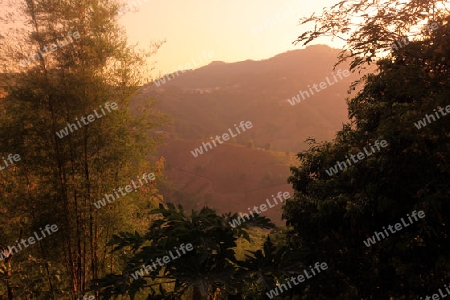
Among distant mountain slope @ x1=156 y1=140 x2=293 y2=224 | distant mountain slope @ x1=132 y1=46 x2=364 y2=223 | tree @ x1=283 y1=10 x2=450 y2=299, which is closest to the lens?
tree @ x1=283 y1=10 x2=450 y2=299

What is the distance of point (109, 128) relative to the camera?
223 inches

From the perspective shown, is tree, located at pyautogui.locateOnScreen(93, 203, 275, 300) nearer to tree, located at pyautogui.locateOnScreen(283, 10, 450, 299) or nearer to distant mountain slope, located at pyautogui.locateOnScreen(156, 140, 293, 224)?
tree, located at pyautogui.locateOnScreen(283, 10, 450, 299)

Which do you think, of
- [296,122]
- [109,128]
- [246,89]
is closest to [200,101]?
[246,89]

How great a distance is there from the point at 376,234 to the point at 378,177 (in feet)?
2.46

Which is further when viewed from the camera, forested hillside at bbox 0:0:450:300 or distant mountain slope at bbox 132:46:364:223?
distant mountain slope at bbox 132:46:364:223

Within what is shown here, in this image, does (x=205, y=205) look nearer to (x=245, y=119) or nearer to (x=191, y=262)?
(x=191, y=262)

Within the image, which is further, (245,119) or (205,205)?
(245,119)

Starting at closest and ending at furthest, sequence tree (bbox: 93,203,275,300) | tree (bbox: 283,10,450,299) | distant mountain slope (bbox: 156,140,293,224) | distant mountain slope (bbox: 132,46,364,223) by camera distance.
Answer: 1. tree (bbox: 93,203,275,300)
2. tree (bbox: 283,10,450,299)
3. distant mountain slope (bbox: 156,140,293,224)
4. distant mountain slope (bbox: 132,46,364,223)

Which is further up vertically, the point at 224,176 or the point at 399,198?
the point at 224,176

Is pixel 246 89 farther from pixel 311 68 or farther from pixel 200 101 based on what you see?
pixel 311 68

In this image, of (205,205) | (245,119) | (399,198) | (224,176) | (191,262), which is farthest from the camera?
(245,119)

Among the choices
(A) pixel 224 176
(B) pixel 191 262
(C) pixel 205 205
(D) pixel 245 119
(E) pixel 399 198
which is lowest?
(E) pixel 399 198

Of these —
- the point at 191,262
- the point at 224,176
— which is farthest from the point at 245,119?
the point at 191,262

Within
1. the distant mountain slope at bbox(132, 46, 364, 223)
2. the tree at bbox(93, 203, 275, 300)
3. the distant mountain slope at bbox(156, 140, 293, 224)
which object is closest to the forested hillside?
the tree at bbox(93, 203, 275, 300)
